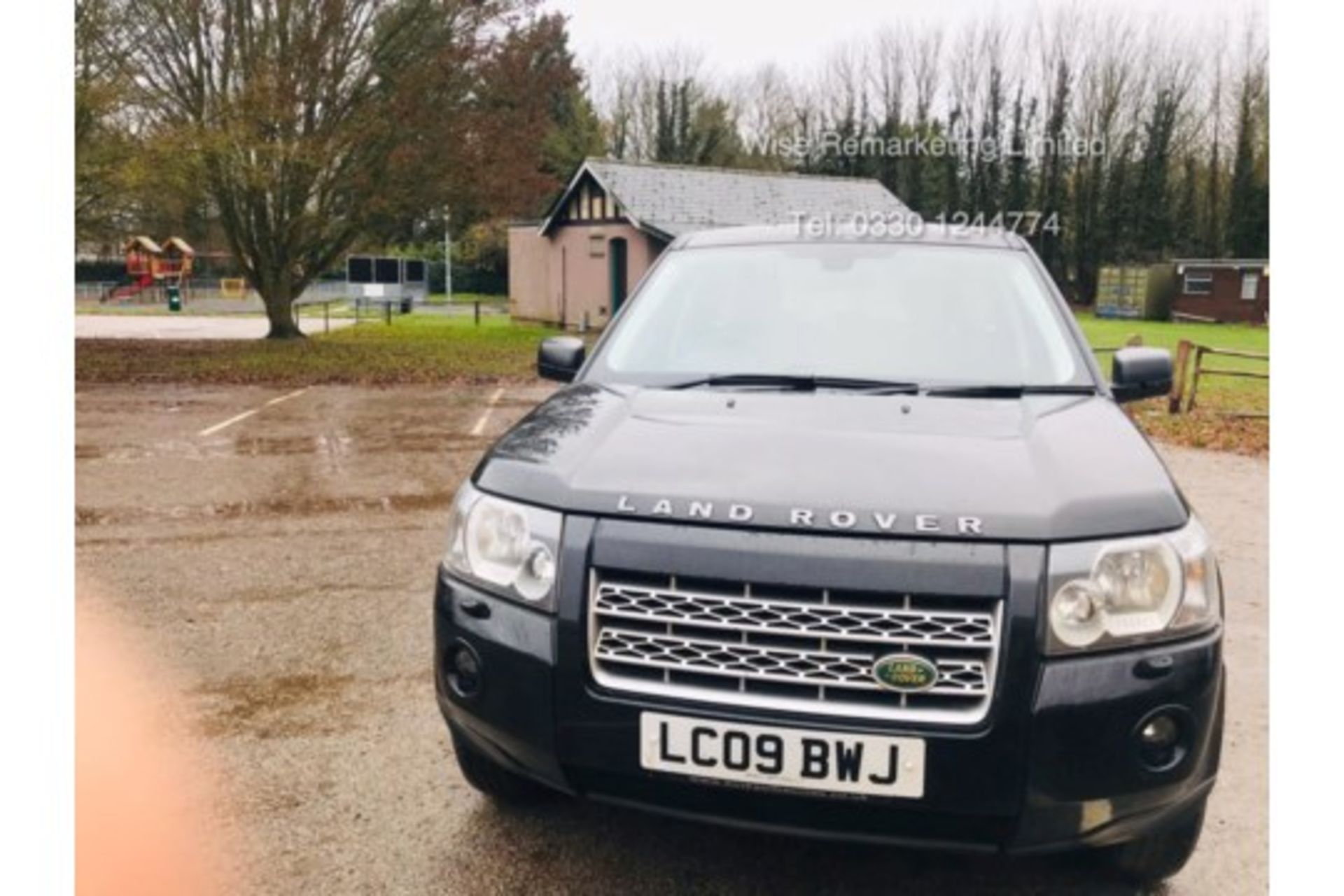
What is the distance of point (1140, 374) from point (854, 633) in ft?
6.58

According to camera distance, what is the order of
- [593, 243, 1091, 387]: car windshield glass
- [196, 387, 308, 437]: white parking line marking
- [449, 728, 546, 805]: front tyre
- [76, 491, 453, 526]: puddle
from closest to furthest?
1. [449, 728, 546, 805]: front tyre
2. [593, 243, 1091, 387]: car windshield glass
3. [76, 491, 453, 526]: puddle
4. [196, 387, 308, 437]: white parking line marking

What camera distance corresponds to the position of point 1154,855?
8.87ft

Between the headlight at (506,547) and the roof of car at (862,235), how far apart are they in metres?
1.91

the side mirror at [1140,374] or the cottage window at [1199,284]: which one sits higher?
the cottage window at [1199,284]

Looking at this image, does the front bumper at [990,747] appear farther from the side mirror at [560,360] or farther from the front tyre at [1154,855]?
the side mirror at [560,360]

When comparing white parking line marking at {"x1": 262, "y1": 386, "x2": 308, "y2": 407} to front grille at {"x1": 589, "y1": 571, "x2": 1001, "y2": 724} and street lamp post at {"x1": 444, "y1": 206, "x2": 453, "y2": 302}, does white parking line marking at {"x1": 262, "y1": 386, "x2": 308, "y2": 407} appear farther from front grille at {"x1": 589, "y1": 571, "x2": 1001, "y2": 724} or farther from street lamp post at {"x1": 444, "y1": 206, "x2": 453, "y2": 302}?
street lamp post at {"x1": 444, "y1": 206, "x2": 453, "y2": 302}

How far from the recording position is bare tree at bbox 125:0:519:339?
20.0 metres

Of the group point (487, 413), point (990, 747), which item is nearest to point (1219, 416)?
point (487, 413)

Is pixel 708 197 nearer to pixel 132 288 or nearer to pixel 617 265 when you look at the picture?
pixel 617 265

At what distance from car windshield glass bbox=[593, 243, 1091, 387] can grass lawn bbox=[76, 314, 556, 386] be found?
1319 cm

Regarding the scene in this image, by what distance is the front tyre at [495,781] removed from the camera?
3.05m

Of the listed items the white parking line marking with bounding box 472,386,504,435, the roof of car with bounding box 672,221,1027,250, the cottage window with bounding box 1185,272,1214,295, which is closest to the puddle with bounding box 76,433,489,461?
the white parking line marking with bounding box 472,386,504,435

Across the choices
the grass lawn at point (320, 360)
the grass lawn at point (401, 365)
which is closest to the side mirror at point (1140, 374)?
the grass lawn at point (401, 365)

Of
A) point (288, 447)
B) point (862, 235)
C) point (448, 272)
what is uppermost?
point (448, 272)
